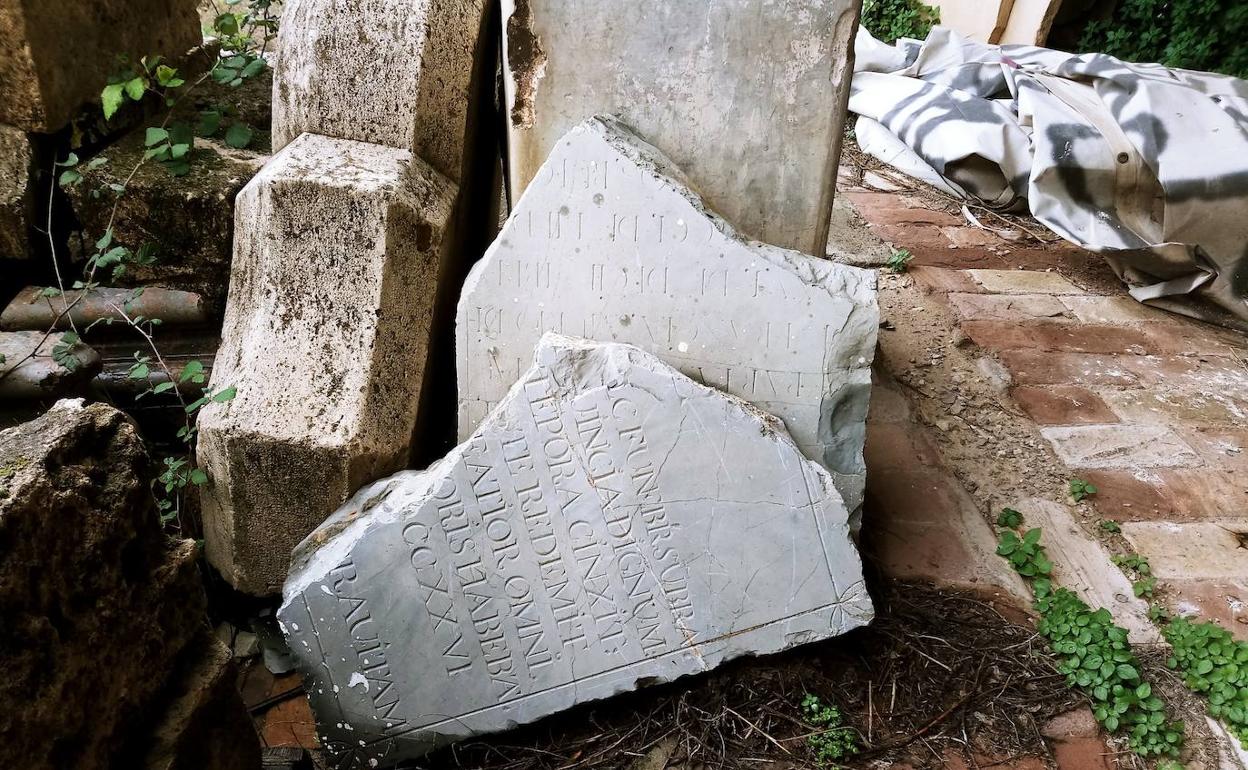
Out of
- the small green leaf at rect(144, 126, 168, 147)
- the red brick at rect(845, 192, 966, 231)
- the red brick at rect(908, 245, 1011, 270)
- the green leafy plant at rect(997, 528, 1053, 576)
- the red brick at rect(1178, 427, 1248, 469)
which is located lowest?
the green leafy plant at rect(997, 528, 1053, 576)

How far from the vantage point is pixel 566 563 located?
6.36ft

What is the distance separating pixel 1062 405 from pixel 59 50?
3.09m

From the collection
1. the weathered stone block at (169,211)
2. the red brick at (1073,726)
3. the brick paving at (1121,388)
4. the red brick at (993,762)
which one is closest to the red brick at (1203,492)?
the brick paving at (1121,388)

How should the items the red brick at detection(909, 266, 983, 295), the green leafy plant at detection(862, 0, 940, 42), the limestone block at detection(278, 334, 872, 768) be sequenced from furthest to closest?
1. the green leafy plant at detection(862, 0, 940, 42)
2. the red brick at detection(909, 266, 983, 295)
3. the limestone block at detection(278, 334, 872, 768)

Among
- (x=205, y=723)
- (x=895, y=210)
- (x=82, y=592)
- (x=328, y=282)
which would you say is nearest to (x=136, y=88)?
(x=328, y=282)

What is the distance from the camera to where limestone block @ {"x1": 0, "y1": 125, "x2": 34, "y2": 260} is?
2186 millimetres

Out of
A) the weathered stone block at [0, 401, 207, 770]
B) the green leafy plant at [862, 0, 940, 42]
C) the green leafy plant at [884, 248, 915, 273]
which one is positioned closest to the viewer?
the weathered stone block at [0, 401, 207, 770]

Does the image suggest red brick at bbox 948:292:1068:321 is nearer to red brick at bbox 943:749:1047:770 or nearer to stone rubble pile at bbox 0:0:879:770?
stone rubble pile at bbox 0:0:879:770

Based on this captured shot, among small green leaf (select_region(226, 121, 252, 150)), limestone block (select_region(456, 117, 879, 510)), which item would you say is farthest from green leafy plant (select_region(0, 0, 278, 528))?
limestone block (select_region(456, 117, 879, 510))

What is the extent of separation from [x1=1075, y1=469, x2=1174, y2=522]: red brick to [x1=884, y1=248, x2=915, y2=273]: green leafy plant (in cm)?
139

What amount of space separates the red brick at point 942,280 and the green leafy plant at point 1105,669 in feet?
5.68

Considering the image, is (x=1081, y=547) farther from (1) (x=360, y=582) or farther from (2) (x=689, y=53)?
(1) (x=360, y=582)

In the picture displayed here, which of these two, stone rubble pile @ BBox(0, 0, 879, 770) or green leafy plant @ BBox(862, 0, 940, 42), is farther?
green leafy plant @ BBox(862, 0, 940, 42)

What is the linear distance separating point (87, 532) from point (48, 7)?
143 centimetres
